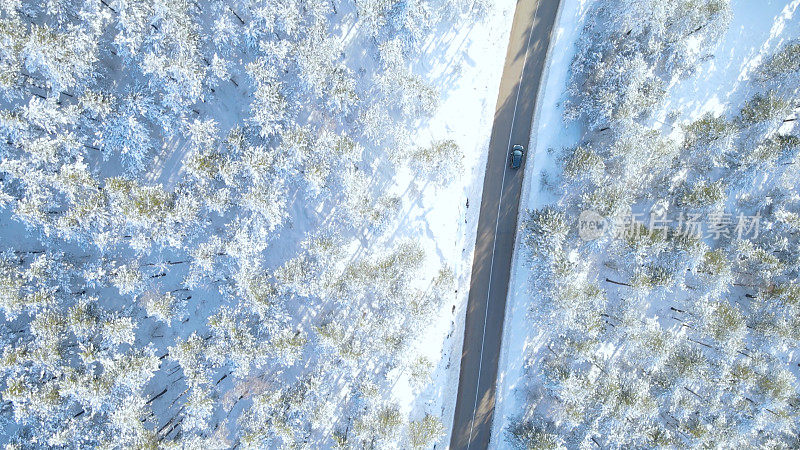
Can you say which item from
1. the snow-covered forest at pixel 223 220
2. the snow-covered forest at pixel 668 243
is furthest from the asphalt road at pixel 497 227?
the snow-covered forest at pixel 668 243

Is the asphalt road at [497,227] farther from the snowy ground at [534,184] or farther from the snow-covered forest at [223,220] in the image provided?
the snow-covered forest at [223,220]

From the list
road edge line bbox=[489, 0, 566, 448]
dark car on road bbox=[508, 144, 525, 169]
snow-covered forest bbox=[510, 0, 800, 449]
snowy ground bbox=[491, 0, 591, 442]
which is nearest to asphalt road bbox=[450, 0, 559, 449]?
road edge line bbox=[489, 0, 566, 448]

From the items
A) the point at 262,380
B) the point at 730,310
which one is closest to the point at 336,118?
the point at 262,380

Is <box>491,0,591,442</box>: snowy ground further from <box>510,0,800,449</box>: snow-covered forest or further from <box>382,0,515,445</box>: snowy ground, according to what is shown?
<box>382,0,515,445</box>: snowy ground
